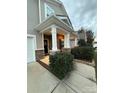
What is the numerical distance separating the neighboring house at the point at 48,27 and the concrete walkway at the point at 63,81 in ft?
0.52

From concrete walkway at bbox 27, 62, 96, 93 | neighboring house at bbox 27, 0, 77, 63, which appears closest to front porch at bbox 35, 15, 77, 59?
neighboring house at bbox 27, 0, 77, 63

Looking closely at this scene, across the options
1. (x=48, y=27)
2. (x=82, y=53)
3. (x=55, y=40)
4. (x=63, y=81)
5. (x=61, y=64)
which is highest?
(x=48, y=27)

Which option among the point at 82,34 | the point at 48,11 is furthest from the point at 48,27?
the point at 82,34

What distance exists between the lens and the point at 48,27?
4.45ft

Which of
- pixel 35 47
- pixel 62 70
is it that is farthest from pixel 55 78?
pixel 35 47

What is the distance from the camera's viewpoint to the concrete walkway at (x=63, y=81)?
3.77 feet

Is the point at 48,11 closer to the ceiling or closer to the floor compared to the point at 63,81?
closer to the ceiling

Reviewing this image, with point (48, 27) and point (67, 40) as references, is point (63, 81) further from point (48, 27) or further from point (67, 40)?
point (48, 27)

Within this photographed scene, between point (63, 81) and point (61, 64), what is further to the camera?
point (61, 64)

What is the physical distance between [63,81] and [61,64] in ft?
0.62
